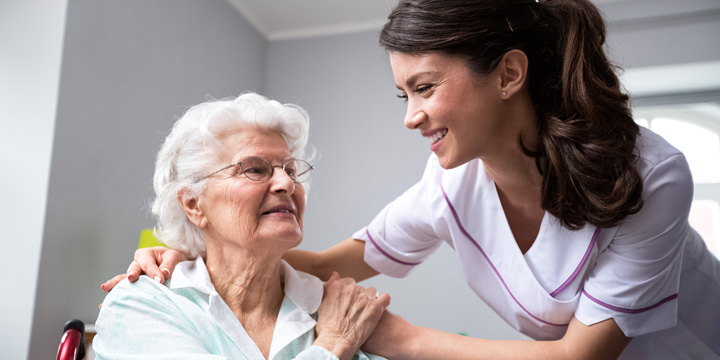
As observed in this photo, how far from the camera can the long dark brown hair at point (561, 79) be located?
112 centimetres

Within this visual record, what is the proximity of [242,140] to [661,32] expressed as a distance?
3.28 metres

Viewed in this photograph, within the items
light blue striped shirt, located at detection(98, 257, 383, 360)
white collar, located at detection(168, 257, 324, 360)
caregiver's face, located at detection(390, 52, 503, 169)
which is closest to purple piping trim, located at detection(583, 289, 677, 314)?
caregiver's face, located at detection(390, 52, 503, 169)

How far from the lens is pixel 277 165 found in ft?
4.57

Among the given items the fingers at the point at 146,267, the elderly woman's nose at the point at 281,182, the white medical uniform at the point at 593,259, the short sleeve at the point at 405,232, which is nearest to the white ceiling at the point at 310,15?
the short sleeve at the point at 405,232

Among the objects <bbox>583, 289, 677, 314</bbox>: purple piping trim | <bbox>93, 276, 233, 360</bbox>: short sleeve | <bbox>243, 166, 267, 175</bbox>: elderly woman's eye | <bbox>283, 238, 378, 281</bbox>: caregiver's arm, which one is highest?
<bbox>243, 166, 267, 175</bbox>: elderly woman's eye

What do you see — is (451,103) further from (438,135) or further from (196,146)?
(196,146)

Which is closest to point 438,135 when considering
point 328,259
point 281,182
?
point 281,182

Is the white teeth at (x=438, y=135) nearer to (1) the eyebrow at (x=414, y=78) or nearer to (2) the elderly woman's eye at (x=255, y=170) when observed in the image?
(1) the eyebrow at (x=414, y=78)

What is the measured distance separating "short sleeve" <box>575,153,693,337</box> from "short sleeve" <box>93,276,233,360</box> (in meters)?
0.83

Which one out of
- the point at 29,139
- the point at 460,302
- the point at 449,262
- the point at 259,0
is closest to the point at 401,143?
the point at 449,262

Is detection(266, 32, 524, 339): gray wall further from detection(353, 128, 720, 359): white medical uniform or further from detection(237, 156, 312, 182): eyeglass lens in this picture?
detection(237, 156, 312, 182): eyeglass lens

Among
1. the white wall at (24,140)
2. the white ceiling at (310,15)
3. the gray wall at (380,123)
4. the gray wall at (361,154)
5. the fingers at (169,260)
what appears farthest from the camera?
the white ceiling at (310,15)

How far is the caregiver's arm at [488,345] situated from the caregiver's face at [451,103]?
17.5 inches

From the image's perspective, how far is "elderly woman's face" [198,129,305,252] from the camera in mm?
1308
